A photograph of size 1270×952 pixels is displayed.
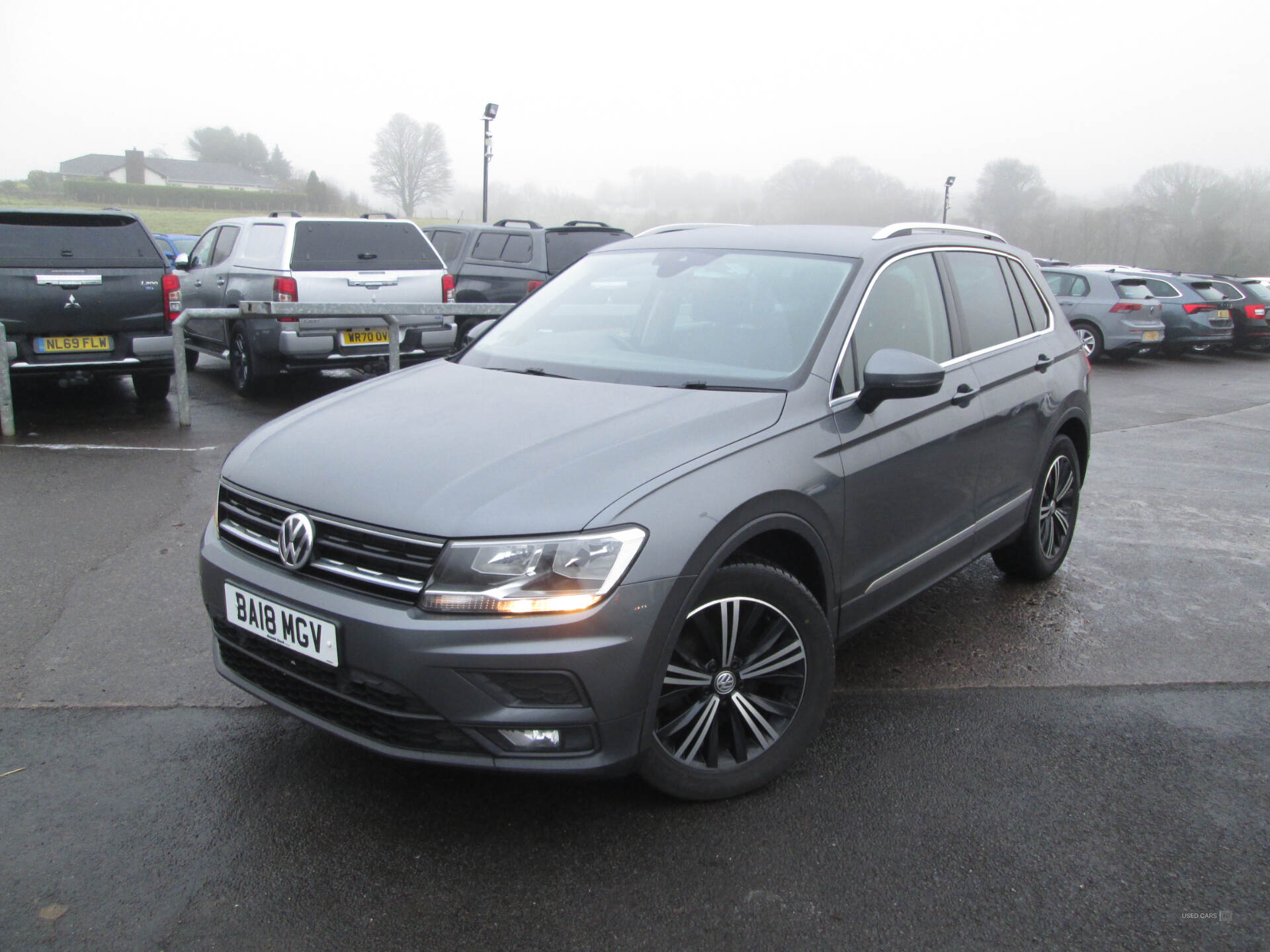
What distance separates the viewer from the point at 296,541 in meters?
2.77

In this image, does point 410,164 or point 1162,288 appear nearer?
point 1162,288

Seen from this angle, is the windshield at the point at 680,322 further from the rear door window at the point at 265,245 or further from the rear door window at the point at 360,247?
the rear door window at the point at 265,245

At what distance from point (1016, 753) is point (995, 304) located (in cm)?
210

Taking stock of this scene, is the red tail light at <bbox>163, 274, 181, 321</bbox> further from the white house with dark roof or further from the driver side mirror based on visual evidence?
the white house with dark roof

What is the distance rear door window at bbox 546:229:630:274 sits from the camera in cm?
1391

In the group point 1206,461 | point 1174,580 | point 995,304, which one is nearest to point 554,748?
point 995,304

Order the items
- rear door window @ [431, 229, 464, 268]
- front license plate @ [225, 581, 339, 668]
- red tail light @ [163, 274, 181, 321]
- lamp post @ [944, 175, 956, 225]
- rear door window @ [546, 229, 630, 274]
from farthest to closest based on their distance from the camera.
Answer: lamp post @ [944, 175, 956, 225] → rear door window @ [431, 229, 464, 268] → rear door window @ [546, 229, 630, 274] → red tail light @ [163, 274, 181, 321] → front license plate @ [225, 581, 339, 668]

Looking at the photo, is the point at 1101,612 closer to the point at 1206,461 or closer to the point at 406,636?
the point at 406,636

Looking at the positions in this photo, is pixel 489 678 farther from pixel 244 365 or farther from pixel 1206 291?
pixel 1206 291

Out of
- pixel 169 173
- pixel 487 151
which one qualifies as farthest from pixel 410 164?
pixel 487 151

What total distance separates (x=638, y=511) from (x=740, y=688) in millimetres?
718

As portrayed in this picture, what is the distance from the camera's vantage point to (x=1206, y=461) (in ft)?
28.8

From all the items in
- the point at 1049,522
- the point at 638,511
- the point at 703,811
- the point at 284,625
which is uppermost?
the point at 638,511

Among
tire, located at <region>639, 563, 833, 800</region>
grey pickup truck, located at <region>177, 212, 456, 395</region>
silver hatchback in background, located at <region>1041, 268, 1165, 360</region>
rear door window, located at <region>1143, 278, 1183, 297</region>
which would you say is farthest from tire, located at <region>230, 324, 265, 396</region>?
rear door window, located at <region>1143, 278, 1183, 297</region>
